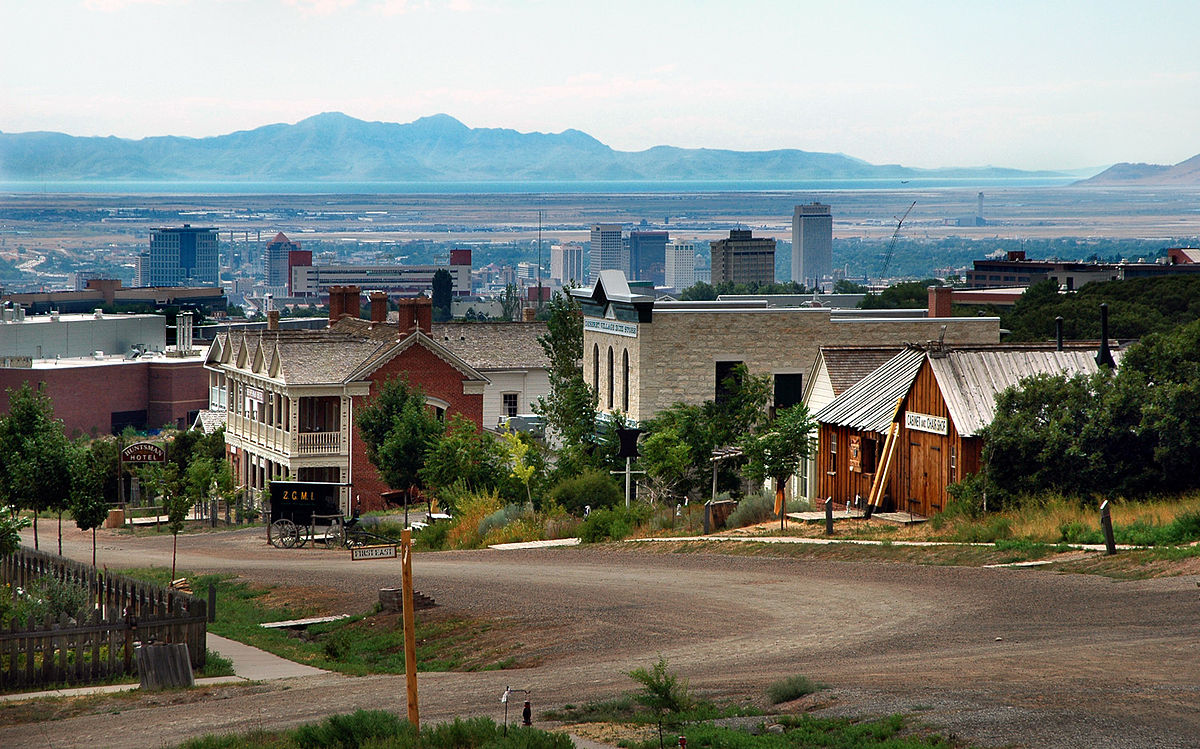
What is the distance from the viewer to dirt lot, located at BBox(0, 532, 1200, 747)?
49.4 ft

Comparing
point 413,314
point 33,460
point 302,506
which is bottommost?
point 302,506

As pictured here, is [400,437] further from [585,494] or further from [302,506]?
[585,494]

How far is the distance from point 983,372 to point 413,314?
32686 millimetres

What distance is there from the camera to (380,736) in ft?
48.9

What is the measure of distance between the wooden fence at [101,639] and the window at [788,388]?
34011 millimetres

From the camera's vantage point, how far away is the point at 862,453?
3825 centimetres

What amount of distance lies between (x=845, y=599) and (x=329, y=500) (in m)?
25.2

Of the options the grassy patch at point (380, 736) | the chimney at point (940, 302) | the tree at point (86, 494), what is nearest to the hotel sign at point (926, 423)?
the tree at point (86, 494)

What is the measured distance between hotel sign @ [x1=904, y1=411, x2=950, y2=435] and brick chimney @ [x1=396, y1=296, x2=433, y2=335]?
29.7 metres

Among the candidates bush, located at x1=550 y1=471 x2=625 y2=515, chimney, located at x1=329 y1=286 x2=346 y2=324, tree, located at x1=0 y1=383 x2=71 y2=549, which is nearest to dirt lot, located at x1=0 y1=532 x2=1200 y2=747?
tree, located at x1=0 y1=383 x2=71 y2=549

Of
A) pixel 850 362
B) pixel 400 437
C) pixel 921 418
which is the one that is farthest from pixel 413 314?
pixel 921 418

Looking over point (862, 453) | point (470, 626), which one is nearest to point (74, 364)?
point (862, 453)

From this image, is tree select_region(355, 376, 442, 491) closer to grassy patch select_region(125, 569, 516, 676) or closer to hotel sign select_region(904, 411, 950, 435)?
hotel sign select_region(904, 411, 950, 435)

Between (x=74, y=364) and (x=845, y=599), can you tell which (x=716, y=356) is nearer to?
(x=845, y=599)
